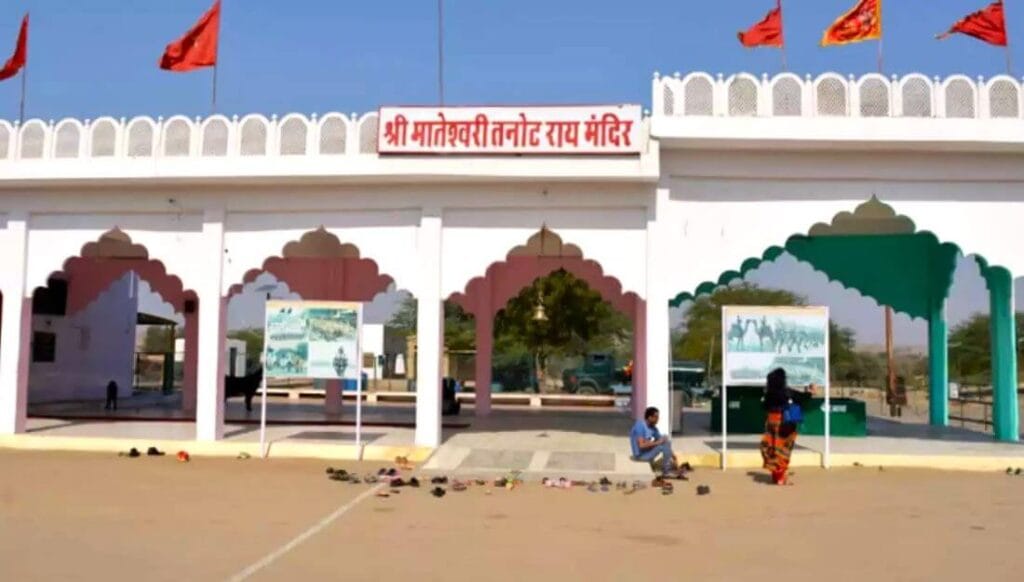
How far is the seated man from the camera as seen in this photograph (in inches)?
424

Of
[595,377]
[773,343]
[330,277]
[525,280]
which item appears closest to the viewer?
[773,343]

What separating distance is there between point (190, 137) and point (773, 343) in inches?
314

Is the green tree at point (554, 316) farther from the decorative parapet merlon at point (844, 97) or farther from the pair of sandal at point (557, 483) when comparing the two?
the pair of sandal at point (557, 483)

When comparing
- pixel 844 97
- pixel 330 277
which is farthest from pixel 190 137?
pixel 844 97

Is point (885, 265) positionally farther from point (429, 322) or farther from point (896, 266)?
point (429, 322)

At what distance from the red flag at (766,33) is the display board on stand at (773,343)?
11.9ft

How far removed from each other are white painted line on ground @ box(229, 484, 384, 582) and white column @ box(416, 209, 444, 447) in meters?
2.59

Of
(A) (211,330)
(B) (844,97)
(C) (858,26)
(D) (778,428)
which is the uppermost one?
(C) (858,26)

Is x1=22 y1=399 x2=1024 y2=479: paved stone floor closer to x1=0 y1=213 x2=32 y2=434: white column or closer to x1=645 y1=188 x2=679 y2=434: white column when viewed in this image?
x1=0 y1=213 x2=32 y2=434: white column

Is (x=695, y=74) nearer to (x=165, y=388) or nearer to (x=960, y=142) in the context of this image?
(x=960, y=142)

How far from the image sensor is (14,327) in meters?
13.1

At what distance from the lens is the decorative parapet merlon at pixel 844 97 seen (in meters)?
11.4

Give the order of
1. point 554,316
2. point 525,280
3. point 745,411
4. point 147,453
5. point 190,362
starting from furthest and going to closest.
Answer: point 554,316 → point 190,362 → point 525,280 → point 745,411 → point 147,453

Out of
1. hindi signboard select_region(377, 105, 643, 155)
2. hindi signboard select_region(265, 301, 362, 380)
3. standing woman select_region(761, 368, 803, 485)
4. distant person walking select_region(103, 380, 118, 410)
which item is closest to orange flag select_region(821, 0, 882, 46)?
hindi signboard select_region(377, 105, 643, 155)
